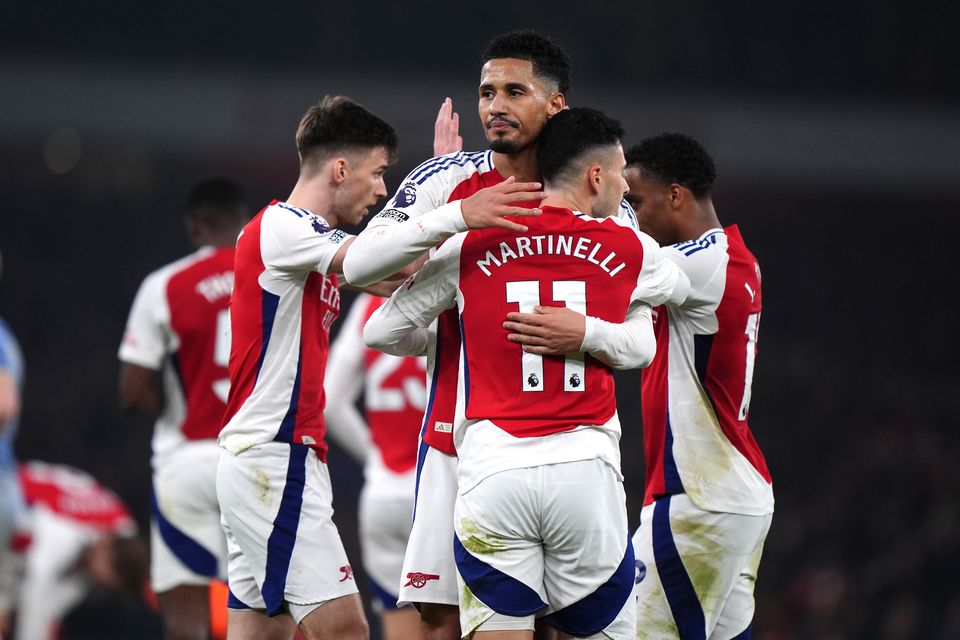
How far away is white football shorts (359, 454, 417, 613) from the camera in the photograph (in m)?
7.10

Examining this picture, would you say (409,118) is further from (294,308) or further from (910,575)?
(294,308)

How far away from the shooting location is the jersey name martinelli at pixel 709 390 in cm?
480

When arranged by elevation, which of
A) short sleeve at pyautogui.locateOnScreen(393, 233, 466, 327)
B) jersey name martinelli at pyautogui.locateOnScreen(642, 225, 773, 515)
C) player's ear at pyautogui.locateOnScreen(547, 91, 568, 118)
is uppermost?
player's ear at pyautogui.locateOnScreen(547, 91, 568, 118)

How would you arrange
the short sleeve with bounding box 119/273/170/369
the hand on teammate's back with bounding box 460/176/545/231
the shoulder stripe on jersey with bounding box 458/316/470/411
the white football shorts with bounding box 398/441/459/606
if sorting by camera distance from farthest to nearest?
the short sleeve with bounding box 119/273/170/369
the white football shorts with bounding box 398/441/459/606
the shoulder stripe on jersey with bounding box 458/316/470/411
the hand on teammate's back with bounding box 460/176/545/231

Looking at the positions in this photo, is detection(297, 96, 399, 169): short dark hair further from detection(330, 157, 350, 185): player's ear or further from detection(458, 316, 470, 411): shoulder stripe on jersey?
detection(458, 316, 470, 411): shoulder stripe on jersey

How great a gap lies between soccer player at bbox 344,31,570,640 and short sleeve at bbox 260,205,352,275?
0.97 feet

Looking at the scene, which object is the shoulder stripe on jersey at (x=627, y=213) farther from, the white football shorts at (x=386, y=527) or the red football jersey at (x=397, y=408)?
the white football shorts at (x=386, y=527)

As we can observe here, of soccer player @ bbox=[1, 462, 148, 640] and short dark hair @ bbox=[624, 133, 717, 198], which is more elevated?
short dark hair @ bbox=[624, 133, 717, 198]

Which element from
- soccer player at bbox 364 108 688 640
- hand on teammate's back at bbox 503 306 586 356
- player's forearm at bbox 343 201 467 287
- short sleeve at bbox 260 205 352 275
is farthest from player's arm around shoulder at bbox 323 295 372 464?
hand on teammate's back at bbox 503 306 586 356

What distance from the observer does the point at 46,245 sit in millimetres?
21047

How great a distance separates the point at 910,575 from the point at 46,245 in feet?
48.2

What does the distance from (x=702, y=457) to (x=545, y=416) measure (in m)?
1.15

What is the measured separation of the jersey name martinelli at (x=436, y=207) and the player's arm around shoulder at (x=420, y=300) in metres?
0.17

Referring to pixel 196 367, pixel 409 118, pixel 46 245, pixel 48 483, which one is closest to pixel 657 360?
pixel 196 367
